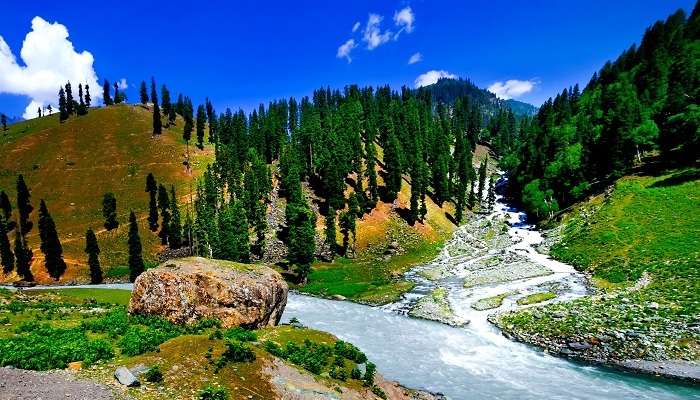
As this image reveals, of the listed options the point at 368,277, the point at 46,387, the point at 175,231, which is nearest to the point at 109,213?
the point at 175,231

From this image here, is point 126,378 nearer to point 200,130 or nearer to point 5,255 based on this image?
point 5,255

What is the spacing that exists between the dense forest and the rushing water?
43.0 meters

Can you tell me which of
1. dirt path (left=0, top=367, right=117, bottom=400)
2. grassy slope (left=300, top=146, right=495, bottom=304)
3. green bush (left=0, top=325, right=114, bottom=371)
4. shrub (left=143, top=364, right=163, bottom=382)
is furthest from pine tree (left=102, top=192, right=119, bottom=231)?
shrub (left=143, top=364, right=163, bottom=382)

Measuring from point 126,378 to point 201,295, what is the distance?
14.6 metres

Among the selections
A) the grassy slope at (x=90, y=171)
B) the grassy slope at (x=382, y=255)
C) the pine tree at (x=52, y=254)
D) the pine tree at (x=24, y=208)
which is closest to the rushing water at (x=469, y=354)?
the grassy slope at (x=382, y=255)

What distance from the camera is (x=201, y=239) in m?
105

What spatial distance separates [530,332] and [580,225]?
48.3 metres

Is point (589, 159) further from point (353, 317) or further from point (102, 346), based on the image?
point (102, 346)

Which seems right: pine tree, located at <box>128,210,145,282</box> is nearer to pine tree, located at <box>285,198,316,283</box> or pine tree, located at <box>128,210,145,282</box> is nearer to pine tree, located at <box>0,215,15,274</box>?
pine tree, located at <box>0,215,15,274</box>

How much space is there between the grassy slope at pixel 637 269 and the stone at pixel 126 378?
44705 mm

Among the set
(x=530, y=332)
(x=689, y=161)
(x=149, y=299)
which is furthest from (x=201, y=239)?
(x=689, y=161)

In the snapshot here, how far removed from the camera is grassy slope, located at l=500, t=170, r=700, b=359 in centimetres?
4350

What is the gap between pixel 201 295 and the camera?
1350 inches

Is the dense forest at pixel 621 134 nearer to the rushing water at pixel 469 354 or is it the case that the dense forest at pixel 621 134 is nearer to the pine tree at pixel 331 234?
the rushing water at pixel 469 354
